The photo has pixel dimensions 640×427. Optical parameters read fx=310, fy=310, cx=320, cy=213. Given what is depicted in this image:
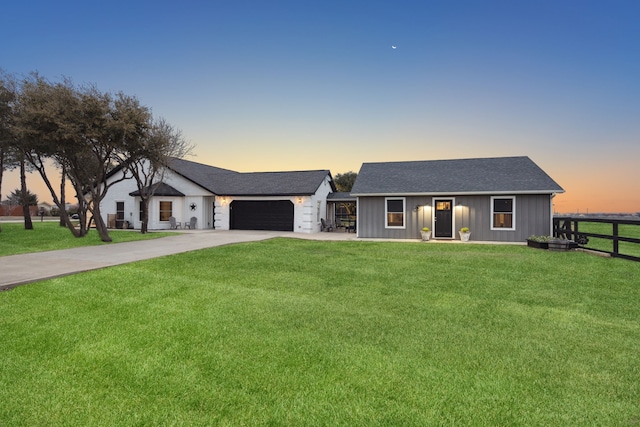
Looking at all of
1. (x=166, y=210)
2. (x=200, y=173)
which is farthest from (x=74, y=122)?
(x=200, y=173)

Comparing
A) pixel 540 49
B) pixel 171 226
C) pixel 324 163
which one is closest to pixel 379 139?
pixel 324 163

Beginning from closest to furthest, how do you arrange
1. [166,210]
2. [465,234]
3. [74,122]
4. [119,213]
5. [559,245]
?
[559,245] < [74,122] < [465,234] < [166,210] < [119,213]

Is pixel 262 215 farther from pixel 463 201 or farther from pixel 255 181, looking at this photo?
pixel 463 201

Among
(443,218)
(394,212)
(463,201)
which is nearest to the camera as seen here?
(463,201)

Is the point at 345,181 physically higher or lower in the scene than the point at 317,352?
higher

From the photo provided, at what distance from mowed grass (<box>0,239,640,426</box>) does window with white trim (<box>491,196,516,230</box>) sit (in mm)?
9580

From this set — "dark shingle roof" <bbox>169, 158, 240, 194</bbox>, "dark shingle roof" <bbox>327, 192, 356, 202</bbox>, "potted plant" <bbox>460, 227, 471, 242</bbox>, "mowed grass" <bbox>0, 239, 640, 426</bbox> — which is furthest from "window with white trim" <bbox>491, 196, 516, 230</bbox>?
"dark shingle roof" <bbox>169, 158, 240, 194</bbox>

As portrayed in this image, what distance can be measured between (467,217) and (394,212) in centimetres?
392

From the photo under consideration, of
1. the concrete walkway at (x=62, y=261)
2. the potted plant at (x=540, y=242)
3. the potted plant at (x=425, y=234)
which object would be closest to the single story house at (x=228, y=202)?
the potted plant at (x=425, y=234)

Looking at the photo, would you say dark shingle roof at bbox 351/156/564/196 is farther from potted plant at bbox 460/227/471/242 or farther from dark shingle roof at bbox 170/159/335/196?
dark shingle roof at bbox 170/159/335/196

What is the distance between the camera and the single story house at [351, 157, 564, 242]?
15969mm

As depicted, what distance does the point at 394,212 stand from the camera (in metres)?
18.1

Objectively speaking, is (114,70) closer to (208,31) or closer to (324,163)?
(208,31)

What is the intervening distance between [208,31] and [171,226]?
13.9 metres
